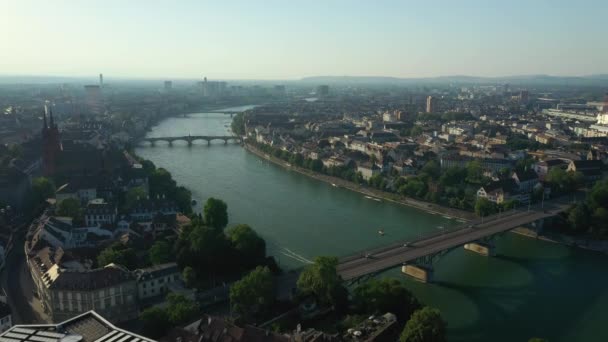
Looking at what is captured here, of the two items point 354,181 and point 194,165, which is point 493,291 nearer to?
point 354,181

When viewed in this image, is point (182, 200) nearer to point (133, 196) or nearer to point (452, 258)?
point (133, 196)

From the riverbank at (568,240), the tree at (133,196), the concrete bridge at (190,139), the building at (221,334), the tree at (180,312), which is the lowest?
the riverbank at (568,240)

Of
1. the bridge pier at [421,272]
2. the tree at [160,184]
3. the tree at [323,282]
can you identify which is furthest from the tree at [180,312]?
the tree at [160,184]

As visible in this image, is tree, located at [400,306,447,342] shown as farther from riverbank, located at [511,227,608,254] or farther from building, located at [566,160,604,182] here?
building, located at [566,160,604,182]

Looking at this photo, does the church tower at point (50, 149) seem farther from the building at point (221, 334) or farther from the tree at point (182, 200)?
the building at point (221, 334)

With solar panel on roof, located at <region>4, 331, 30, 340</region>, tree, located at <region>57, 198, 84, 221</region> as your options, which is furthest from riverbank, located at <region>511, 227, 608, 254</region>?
solar panel on roof, located at <region>4, 331, 30, 340</region>
